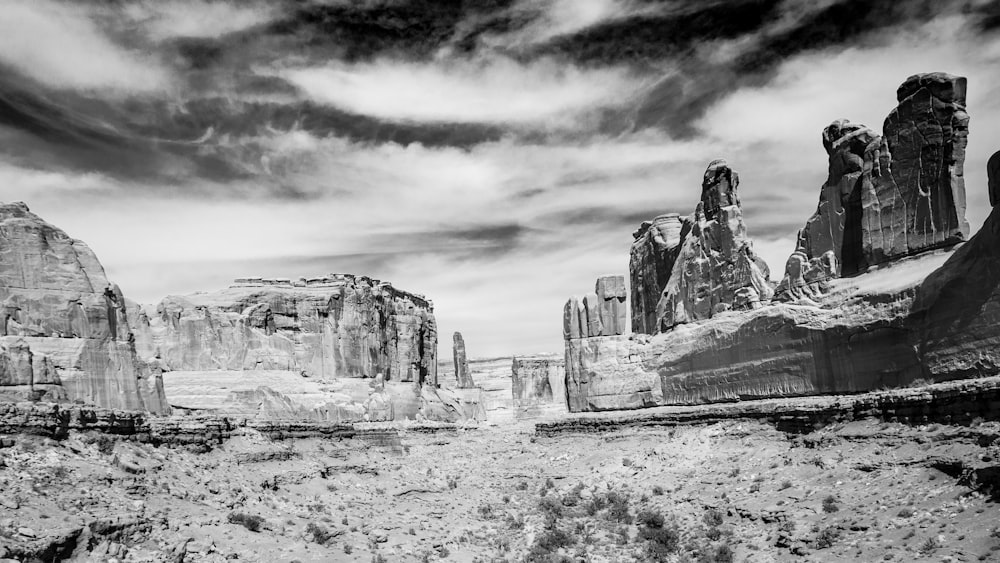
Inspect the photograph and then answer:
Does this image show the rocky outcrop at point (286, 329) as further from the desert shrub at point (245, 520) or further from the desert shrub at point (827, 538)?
the desert shrub at point (827, 538)

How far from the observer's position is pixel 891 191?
3130 cm

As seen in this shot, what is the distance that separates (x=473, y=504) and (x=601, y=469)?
6.51 m

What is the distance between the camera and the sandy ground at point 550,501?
72.5ft

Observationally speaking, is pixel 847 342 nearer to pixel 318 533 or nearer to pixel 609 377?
pixel 609 377

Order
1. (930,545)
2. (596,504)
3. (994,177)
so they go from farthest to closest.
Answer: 1. (596,504)
2. (994,177)
3. (930,545)

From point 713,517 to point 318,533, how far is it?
1391cm

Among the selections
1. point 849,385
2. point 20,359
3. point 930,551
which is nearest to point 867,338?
point 849,385

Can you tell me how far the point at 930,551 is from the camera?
20.4m

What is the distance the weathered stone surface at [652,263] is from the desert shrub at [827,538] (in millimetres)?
26682

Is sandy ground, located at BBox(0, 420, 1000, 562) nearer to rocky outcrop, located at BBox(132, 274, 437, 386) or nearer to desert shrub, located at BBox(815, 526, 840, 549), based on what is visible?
desert shrub, located at BBox(815, 526, 840, 549)

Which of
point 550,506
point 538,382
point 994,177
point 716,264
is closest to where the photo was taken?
point 994,177

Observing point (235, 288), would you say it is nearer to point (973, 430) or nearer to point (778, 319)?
point (778, 319)

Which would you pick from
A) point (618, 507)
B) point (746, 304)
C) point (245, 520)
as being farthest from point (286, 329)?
point (245, 520)

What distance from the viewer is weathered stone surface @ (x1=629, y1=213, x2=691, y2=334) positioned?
170 feet
